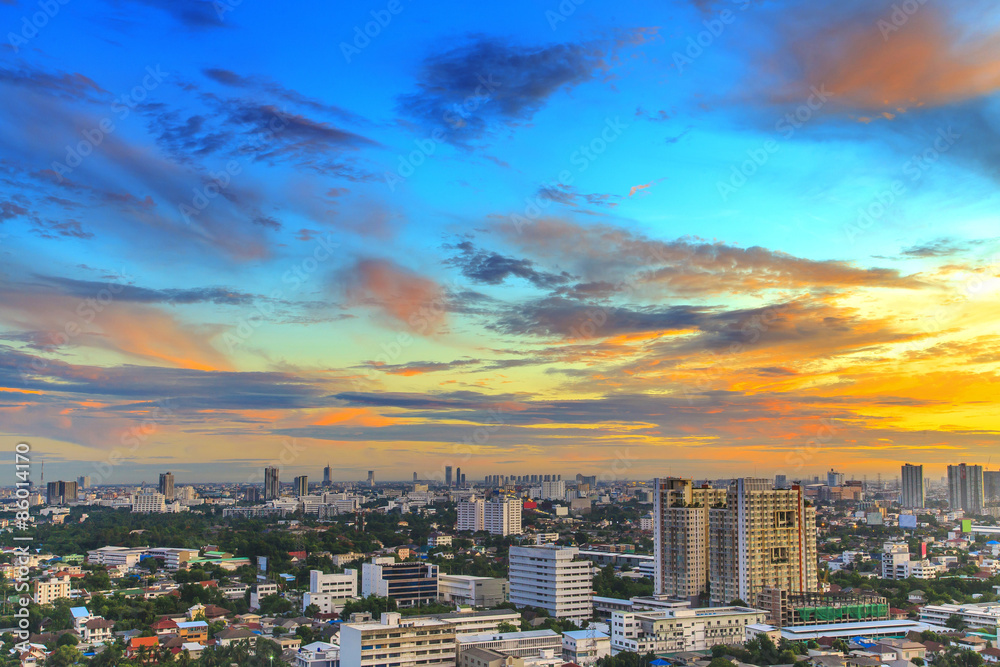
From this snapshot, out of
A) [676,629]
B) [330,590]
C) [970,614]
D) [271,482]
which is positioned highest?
[271,482]

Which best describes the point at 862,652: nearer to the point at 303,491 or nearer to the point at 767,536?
the point at 767,536

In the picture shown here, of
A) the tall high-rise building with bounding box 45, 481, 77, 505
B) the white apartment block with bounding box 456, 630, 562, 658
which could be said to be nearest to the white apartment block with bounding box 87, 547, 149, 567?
the white apartment block with bounding box 456, 630, 562, 658

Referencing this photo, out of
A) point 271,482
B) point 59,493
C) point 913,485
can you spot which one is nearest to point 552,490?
point 271,482

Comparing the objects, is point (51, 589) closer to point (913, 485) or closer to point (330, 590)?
point (330, 590)

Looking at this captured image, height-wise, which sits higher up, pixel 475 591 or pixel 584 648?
pixel 584 648

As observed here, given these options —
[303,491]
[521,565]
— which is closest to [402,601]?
[521,565]

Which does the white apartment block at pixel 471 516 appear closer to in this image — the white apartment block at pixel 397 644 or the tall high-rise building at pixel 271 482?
the tall high-rise building at pixel 271 482

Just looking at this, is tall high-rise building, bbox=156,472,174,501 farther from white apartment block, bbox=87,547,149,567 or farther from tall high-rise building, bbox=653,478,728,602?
tall high-rise building, bbox=653,478,728,602
